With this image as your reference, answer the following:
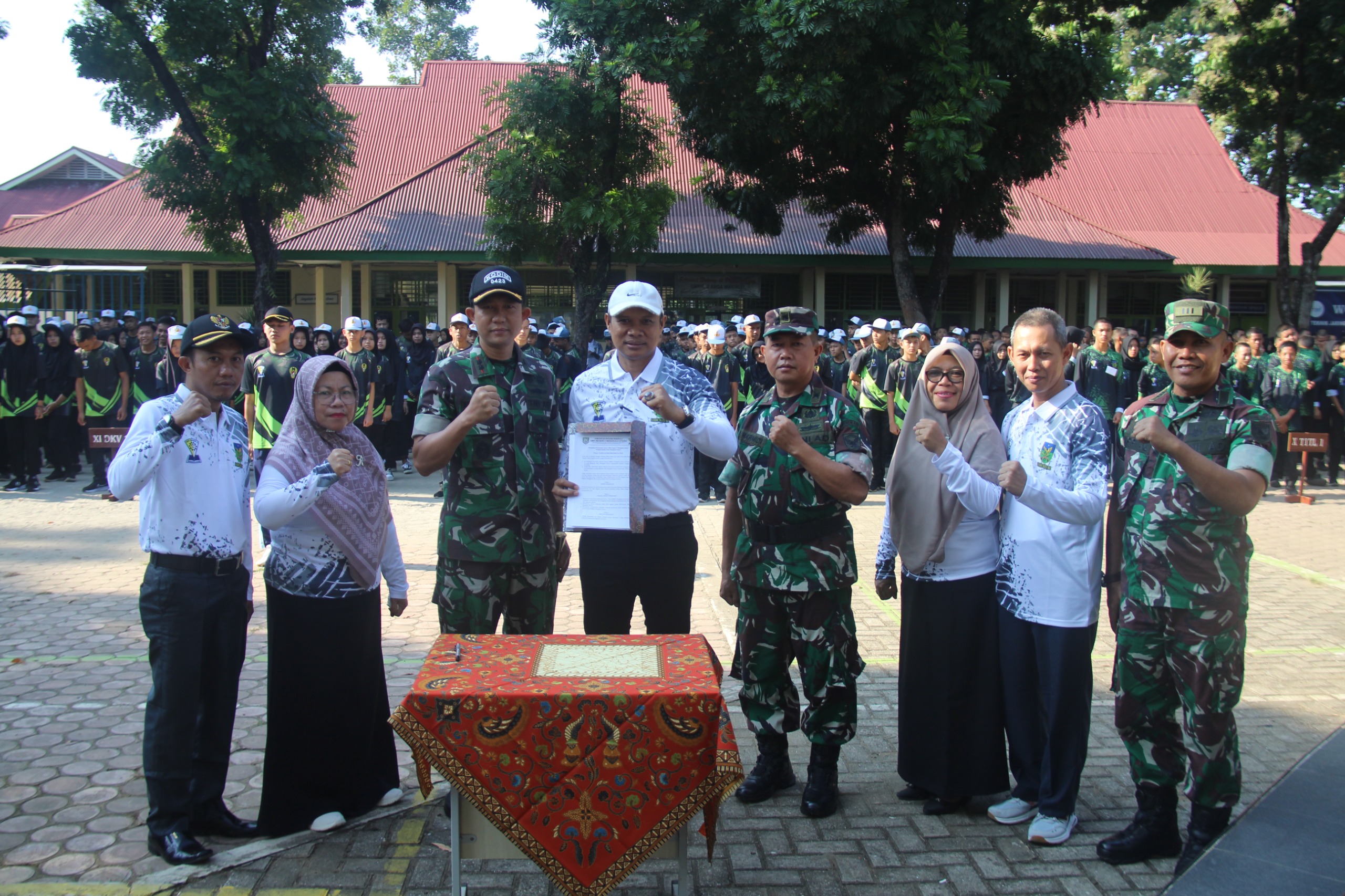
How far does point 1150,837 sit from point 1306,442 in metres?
12.2

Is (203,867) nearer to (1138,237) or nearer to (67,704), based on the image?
(67,704)

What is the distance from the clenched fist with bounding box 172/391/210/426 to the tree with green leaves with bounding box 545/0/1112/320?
14.6m

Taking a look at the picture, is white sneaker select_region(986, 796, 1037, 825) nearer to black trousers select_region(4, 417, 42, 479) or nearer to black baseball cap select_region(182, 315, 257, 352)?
black baseball cap select_region(182, 315, 257, 352)

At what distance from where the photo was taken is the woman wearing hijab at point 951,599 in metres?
3.93

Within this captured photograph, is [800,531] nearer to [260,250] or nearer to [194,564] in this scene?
[194,564]

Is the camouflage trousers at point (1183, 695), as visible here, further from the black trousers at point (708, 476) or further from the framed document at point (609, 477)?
the black trousers at point (708, 476)

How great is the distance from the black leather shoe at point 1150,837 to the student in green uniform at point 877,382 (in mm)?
9585

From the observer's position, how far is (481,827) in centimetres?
310

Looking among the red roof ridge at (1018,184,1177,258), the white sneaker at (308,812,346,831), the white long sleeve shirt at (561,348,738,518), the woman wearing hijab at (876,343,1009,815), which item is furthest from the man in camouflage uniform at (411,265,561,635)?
the red roof ridge at (1018,184,1177,258)

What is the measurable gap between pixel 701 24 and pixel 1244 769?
54.1ft

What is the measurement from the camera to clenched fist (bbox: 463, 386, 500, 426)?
3.69 m

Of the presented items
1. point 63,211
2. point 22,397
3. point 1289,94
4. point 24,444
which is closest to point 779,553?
point 22,397

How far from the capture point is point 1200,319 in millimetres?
3518

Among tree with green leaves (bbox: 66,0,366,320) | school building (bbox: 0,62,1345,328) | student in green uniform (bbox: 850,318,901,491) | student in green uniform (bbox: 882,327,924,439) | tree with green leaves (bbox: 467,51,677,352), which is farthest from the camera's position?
school building (bbox: 0,62,1345,328)
